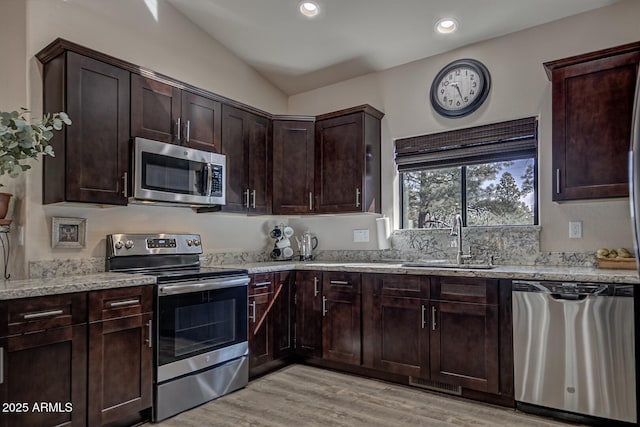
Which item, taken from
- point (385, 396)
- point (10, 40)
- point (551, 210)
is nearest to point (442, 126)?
point (551, 210)

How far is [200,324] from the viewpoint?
2857mm

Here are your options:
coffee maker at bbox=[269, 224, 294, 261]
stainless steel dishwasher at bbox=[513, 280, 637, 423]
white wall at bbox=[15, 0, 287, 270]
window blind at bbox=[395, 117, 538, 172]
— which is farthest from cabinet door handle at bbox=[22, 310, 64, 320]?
window blind at bbox=[395, 117, 538, 172]

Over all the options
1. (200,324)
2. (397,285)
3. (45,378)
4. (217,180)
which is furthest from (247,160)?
(45,378)

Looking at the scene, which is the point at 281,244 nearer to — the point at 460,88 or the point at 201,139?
the point at 201,139

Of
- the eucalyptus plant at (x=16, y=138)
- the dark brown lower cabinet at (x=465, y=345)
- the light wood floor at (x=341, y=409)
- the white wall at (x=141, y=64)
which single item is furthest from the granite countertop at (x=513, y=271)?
the eucalyptus plant at (x=16, y=138)

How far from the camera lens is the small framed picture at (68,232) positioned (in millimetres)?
2703

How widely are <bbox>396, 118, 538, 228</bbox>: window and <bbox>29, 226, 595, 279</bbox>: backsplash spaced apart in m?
0.14

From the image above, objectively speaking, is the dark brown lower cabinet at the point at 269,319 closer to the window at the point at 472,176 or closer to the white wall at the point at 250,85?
the white wall at the point at 250,85

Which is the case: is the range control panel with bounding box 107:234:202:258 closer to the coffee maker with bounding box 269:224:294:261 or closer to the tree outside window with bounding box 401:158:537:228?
the coffee maker with bounding box 269:224:294:261

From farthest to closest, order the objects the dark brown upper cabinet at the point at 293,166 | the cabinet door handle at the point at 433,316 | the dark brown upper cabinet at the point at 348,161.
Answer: the dark brown upper cabinet at the point at 293,166, the dark brown upper cabinet at the point at 348,161, the cabinet door handle at the point at 433,316

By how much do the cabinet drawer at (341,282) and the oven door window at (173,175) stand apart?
121cm

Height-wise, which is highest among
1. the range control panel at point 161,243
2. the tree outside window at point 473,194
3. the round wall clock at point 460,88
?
the round wall clock at point 460,88

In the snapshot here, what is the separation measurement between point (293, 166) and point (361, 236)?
93cm

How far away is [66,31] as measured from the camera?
112 inches
